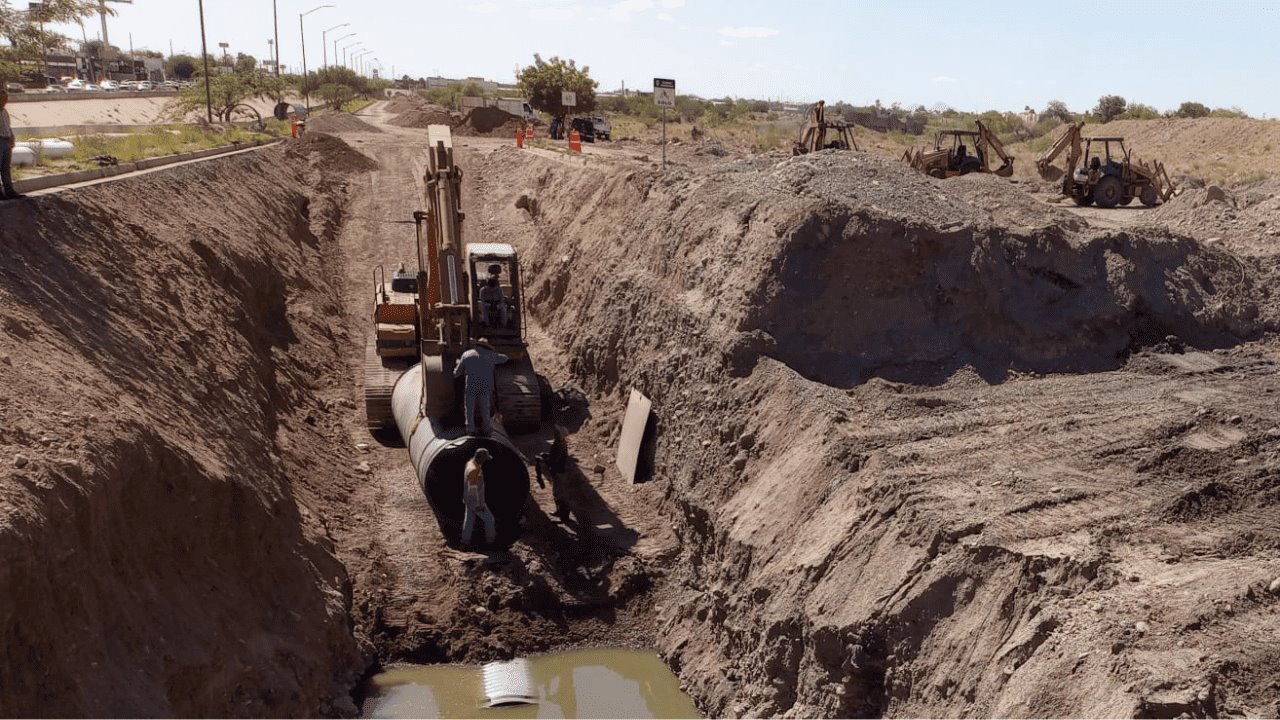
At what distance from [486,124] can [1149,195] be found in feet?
119

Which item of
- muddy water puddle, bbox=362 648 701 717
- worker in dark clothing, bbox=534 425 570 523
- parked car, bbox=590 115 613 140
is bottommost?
muddy water puddle, bbox=362 648 701 717

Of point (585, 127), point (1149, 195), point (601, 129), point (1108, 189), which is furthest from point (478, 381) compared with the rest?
point (601, 129)

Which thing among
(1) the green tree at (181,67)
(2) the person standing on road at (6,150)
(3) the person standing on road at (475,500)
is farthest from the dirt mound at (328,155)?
(1) the green tree at (181,67)

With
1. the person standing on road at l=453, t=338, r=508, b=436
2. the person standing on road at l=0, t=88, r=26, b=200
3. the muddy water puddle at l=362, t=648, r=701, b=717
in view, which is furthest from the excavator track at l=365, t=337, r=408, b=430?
the person standing on road at l=0, t=88, r=26, b=200

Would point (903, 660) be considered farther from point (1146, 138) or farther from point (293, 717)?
point (1146, 138)

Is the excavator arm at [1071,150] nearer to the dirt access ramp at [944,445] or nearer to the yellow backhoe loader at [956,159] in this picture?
the yellow backhoe loader at [956,159]

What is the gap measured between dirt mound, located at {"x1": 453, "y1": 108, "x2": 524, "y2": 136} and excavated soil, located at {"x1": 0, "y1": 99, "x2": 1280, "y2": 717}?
35.4m

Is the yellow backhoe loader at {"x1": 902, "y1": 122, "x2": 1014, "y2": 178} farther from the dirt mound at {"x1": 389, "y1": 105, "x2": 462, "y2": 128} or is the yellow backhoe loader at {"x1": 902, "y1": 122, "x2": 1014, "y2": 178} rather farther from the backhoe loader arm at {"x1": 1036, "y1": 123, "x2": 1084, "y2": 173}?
the dirt mound at {"x1": 389, "y1": 105, "x2": 462, "y2": 128}

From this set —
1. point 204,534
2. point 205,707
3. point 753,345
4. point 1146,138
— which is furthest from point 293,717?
point 1146,138

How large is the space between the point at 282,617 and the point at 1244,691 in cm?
924

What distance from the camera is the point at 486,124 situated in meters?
55.7

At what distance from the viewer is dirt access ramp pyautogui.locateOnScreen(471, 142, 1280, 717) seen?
786 cm

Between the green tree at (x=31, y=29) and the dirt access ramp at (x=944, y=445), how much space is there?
43.9ft

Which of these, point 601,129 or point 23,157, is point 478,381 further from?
point 601,129
